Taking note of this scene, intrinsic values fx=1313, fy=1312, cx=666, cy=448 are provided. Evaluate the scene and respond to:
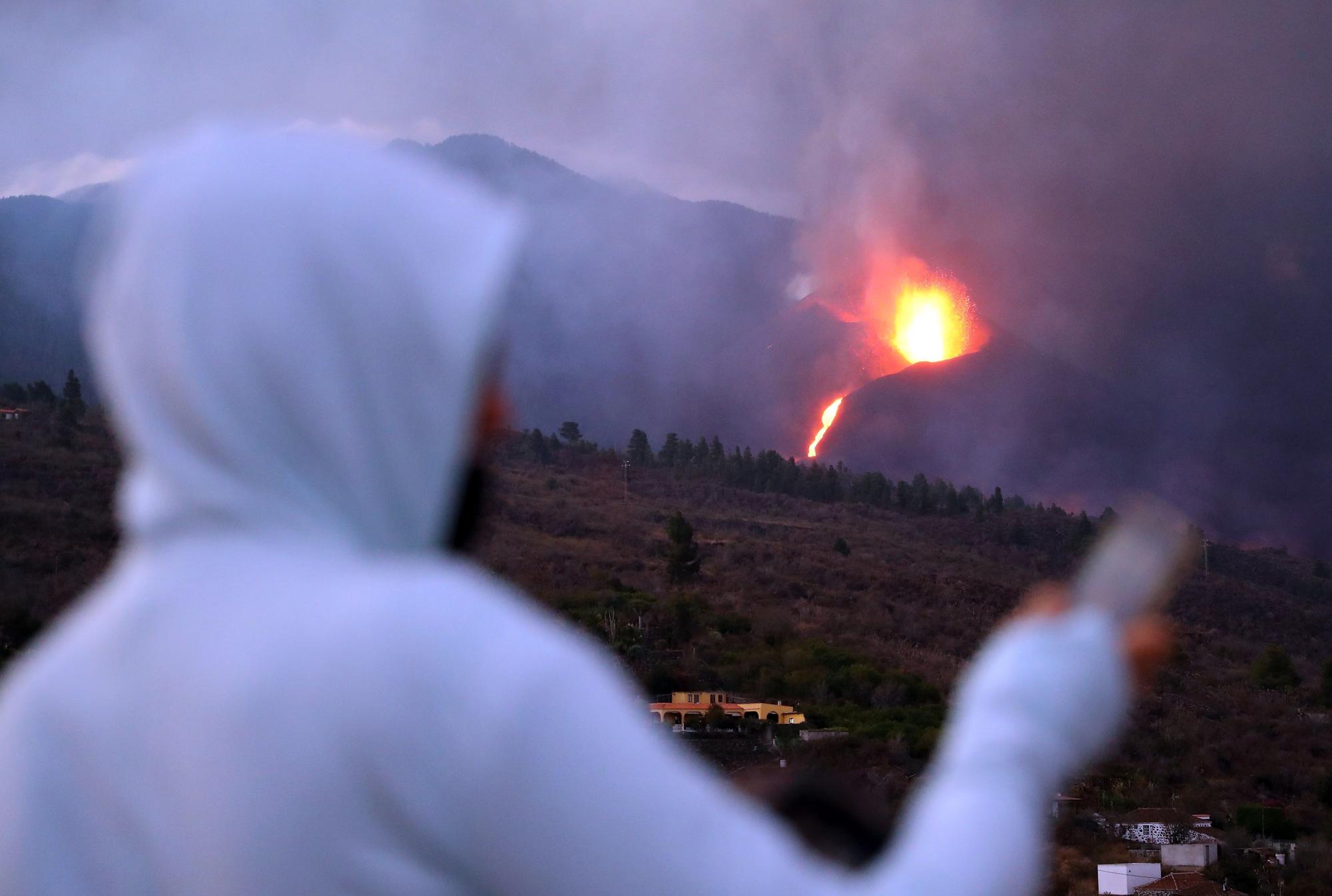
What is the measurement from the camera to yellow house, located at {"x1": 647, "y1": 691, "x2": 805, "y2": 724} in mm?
13876

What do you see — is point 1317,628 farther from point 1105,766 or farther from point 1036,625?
point 1036,625

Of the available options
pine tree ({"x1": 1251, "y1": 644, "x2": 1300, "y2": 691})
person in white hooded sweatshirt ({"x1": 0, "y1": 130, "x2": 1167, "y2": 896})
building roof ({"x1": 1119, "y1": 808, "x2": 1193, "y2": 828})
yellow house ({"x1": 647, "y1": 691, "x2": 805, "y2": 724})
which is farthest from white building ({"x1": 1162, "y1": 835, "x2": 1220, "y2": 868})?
person in white hooded sweatshirt ({"x1": 0, "y1": 130, "x2": 1167, "y2": 896})

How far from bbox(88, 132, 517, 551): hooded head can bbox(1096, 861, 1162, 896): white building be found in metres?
10.1

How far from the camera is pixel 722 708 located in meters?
14.2

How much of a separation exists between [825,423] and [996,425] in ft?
22.0

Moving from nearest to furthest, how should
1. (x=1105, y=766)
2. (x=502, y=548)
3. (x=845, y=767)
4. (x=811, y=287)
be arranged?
1. (x=845, y=767)
2. (x=1105, y=766)
3. (x=502, y=548)
4. (x=811, y=287)

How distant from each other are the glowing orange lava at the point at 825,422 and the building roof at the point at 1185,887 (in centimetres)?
3731

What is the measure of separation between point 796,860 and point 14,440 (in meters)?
25.3

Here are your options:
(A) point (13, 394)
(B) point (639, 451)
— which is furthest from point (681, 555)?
(A) point (13, 394)

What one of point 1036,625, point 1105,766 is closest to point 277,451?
point 1036,625

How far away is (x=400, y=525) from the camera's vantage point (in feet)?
2.67

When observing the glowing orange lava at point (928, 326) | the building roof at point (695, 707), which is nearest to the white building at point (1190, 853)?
the building roof at point (695, 707)

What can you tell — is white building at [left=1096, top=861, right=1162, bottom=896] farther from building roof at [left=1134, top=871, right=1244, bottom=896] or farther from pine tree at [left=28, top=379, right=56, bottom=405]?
pine tree at [left=28, top=379, right=56, bottom=405]

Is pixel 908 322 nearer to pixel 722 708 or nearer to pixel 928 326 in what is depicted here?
pixel 928 326
